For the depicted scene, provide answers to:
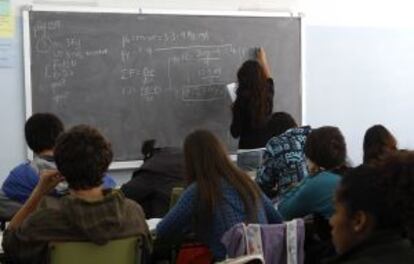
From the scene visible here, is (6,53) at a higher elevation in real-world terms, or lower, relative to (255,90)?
higher

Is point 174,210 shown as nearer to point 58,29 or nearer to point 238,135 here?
point 238,135

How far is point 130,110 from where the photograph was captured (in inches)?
189

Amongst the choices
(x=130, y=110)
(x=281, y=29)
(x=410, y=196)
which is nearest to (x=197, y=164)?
(x=410, y=196)

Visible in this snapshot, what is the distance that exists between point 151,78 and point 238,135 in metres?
0.82

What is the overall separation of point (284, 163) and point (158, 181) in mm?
693

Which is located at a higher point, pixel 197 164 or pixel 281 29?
pixel 281 29

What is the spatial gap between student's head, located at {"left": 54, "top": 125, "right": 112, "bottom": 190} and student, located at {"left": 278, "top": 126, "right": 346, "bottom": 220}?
105cm

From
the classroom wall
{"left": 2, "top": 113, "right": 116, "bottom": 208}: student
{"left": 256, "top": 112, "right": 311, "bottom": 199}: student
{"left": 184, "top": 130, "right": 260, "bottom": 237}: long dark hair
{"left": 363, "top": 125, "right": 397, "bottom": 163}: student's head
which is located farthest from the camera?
the classroom wall

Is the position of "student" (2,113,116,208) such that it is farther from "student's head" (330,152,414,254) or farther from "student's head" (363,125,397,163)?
"student's head" (330,152,414,254)

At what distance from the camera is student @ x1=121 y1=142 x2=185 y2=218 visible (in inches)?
139

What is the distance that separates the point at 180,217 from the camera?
266 centimetres

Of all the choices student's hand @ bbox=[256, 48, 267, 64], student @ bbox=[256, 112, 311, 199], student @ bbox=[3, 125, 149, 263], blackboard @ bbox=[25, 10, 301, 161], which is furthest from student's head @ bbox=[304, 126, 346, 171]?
student's hand @ bbox=[256, 48, 267, 64]

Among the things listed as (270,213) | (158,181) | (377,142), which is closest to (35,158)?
(158,181)

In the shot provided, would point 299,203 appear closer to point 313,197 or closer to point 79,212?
point 313,197
